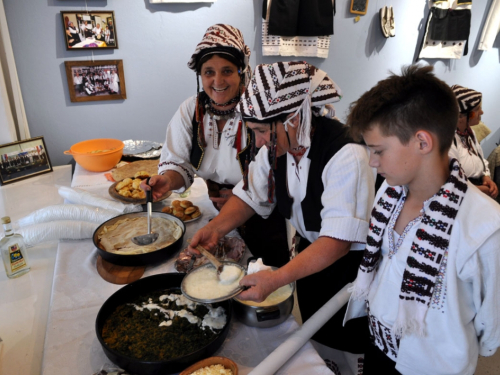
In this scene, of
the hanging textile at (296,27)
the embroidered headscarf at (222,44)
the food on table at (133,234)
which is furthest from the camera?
the hanging textile at (296,27)

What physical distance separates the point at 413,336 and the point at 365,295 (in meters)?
0.19

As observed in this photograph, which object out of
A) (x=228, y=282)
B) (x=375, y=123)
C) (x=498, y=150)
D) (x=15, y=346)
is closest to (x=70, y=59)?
(x=15, y=346)

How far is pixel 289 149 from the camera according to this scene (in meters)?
1.18

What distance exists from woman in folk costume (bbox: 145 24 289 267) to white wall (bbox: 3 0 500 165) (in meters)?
1.50

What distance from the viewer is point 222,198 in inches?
67.3

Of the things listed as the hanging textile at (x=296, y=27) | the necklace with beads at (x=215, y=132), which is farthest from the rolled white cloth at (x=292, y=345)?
the hanging textile at (x=296, y=27)

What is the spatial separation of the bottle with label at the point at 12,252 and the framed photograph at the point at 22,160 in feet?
3.59

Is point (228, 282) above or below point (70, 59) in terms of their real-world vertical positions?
below

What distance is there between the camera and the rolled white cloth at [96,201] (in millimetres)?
1636

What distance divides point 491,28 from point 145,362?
5146 mm

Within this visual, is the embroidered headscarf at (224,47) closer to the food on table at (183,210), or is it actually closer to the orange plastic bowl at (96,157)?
the food on table at (183,210)

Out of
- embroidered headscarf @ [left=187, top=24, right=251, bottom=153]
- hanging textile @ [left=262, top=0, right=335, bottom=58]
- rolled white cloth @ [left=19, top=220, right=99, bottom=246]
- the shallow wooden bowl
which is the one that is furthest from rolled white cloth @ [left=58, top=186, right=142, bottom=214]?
hanging textile @ [left=262, top=0, right=335, bottom=58]

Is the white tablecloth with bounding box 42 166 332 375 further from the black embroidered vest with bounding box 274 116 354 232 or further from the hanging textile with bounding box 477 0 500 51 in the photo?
the hanging textile with bounding box 477 0 500 51

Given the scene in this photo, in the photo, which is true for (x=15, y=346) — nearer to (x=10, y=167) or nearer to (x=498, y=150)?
(x=10, y=167)
